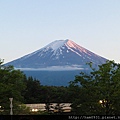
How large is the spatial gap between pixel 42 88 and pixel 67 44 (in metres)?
132

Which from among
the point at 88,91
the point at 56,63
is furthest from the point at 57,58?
the point at 88,91

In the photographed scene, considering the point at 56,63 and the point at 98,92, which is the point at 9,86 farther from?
the point at 56,63

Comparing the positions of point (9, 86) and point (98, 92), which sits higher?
point (9, 86)

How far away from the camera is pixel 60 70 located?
176 meters

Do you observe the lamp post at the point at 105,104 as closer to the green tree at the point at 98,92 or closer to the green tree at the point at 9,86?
the green tree at the point at 98,92

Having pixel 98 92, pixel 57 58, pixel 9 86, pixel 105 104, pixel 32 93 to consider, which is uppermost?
pixel 57 58

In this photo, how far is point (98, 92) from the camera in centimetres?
1313

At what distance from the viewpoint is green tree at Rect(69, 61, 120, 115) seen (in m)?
12.9

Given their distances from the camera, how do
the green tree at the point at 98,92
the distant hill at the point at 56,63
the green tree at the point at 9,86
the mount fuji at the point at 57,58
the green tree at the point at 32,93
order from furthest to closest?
the mount fuji at the point at 57,58 → the distant hill at the point at 56,63 → the green tree at the point at 32,93 → the green tree at the point at 9,86 → the green tree at the point at 98,92

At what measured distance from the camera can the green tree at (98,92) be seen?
1294cm

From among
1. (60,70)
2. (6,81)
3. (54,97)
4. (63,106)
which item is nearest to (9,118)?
(6,81)

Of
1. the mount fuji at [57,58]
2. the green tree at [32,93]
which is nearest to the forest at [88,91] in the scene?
the green tree at [32,93]

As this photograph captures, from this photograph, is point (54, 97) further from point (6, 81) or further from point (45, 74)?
point (45, 74)

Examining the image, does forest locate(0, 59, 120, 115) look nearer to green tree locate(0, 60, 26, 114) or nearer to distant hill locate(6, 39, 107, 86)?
green tree locate(0, 60, 26, 114)
